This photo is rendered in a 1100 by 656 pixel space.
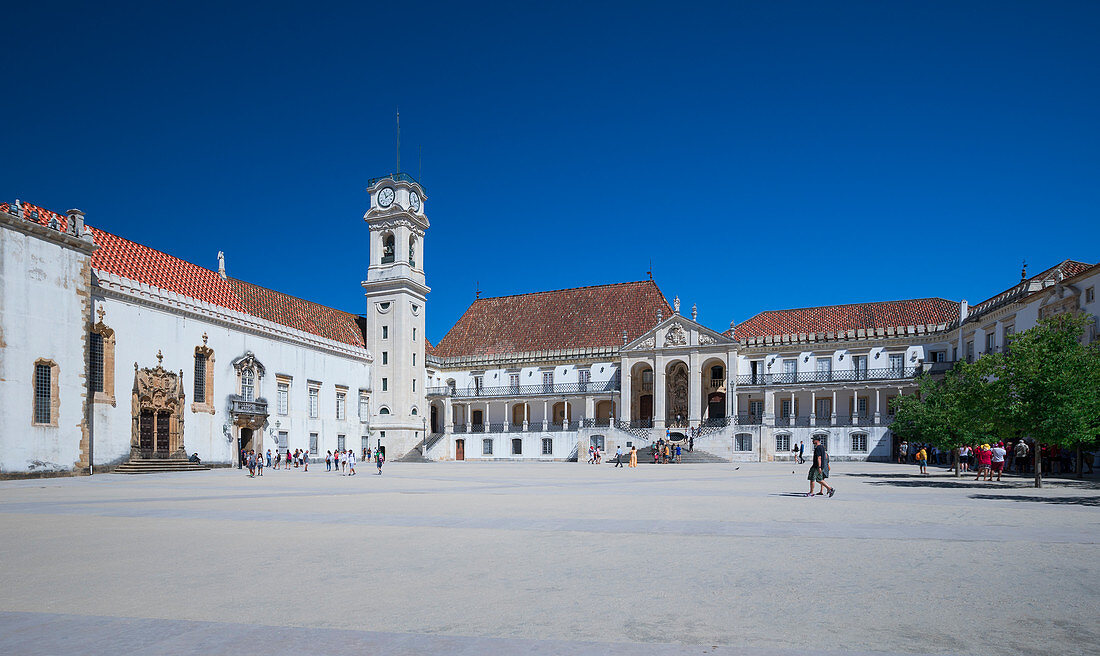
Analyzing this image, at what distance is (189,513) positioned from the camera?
→ 1455cm

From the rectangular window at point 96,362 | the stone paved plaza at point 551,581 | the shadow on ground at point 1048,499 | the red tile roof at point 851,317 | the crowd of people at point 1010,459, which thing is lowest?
the crowd of people at point 1010,459

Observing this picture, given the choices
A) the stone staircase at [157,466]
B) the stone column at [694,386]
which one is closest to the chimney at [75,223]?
the stone staircase at [157,466]

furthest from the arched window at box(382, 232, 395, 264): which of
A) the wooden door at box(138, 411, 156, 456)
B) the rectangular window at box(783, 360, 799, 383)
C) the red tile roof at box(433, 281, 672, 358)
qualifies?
the rectangular window at box(783, 360, 799, 383)

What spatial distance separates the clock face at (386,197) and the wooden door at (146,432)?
2560cm

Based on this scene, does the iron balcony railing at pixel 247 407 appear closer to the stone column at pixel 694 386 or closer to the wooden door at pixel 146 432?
the wooden door at pixel 146 432

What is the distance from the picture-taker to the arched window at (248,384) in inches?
1737

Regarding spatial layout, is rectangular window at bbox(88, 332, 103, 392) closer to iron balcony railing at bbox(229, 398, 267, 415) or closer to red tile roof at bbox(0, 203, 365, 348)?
red tile roof at bbox(0, 203, 365, 348)

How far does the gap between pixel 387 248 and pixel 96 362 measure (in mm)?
26017

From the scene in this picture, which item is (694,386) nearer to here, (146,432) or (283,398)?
(283,398)

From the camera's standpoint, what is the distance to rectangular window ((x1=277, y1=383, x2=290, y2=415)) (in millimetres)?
46875

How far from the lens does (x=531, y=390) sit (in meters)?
61.1

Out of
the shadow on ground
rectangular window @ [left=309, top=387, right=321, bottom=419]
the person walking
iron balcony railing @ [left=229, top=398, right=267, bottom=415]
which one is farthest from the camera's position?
rectangular window @ [left=309, top=387, right=321, bottom=419]

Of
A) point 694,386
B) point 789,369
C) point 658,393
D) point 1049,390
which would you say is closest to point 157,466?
point 658,393

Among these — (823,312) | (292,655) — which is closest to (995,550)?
(292,655)
